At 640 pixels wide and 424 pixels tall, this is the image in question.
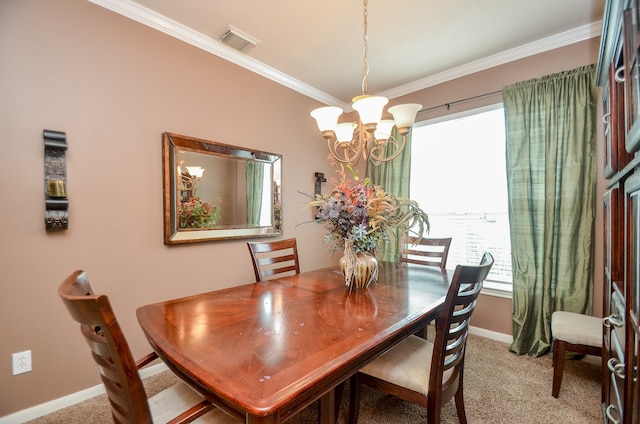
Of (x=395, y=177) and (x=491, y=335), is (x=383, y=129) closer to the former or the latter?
(x=395, y=177)

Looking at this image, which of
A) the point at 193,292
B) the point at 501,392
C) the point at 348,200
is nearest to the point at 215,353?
the point at 348,200

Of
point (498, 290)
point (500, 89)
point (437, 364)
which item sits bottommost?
point (498, 290)

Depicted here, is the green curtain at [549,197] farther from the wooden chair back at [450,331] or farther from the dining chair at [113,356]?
the dining chair at [113,356]

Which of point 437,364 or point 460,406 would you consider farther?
point 460,406

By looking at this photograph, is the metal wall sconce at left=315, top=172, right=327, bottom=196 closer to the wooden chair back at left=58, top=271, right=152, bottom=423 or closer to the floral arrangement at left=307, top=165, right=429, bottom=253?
the floral arrangement at left=307, top=165, right=429, bottom=253

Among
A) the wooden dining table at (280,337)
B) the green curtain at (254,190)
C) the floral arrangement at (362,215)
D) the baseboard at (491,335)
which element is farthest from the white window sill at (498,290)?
the green curtain at (254,190)

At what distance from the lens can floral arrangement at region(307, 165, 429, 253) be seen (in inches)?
65.2

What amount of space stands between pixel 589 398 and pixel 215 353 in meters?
2.42

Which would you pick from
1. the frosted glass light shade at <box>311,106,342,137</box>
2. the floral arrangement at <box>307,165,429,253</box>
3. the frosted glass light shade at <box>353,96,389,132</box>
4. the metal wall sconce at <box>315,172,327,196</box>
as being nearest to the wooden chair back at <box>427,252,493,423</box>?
the floral arrangement at <box>307,165,429,253</box>

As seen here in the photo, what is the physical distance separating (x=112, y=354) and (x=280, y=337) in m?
0.53

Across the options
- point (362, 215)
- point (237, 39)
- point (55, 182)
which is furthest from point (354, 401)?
point (237, 39)

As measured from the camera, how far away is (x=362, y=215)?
167 centimetres

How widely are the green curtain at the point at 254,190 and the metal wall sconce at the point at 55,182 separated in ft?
4.49

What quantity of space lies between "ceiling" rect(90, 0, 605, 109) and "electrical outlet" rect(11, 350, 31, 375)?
7.59ft
